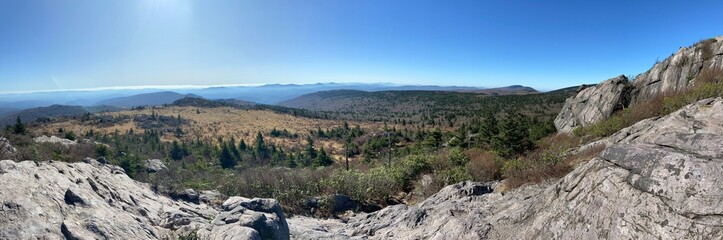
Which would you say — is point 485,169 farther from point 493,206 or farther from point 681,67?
point 681,67

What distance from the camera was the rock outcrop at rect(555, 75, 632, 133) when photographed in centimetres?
2455

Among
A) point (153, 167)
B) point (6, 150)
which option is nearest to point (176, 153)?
point (153, 167)

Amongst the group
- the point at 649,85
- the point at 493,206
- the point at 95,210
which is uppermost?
the point at 649,85

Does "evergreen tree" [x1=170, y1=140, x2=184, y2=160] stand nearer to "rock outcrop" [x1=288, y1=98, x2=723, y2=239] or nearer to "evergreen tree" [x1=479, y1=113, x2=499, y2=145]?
"evergreen tree" [x1=479, y1=113, x2=499, y2=145]

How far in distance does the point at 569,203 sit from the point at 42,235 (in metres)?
8.89

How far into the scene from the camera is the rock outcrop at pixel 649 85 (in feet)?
62.0

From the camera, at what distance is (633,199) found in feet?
16.3

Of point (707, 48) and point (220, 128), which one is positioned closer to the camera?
point (707, 48)

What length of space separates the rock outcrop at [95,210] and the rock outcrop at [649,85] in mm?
19203

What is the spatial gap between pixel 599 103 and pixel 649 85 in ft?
12.1

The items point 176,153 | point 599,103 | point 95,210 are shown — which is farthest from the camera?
point 176,153

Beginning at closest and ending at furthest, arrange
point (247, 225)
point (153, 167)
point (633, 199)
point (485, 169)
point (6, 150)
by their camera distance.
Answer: point (633, 199) → point (247, 225) → point (6, 150) → point (485, 169) → point (153, 167)

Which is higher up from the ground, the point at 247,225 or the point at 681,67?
the point at 681,67

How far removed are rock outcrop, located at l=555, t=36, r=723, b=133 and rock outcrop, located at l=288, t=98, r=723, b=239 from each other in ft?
43.8
